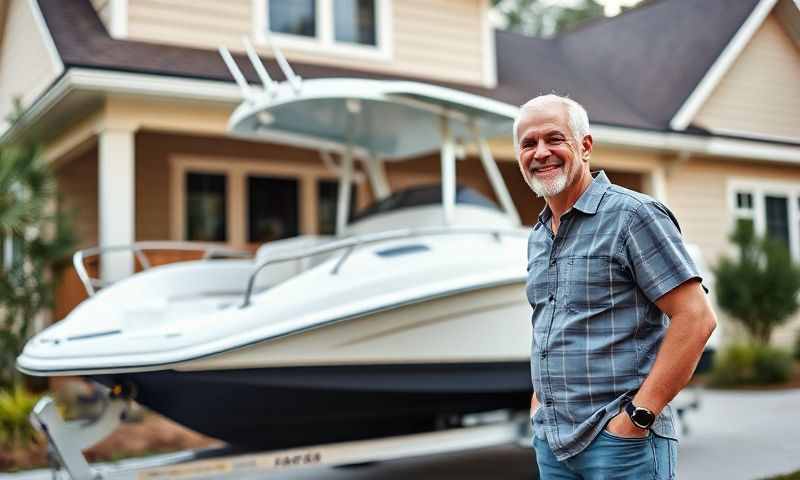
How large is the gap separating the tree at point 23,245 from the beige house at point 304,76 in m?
0.30

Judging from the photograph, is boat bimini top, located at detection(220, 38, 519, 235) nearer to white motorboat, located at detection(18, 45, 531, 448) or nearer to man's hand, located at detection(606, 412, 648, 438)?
white motorboat, located at detection(18, 45, 531, 448)

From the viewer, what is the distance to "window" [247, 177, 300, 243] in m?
9.70

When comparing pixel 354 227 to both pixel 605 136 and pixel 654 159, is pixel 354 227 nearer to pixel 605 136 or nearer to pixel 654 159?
pixel 605 136

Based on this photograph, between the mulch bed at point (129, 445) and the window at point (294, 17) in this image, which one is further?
the window at point (294, 17)

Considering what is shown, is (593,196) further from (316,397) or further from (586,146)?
(316,397)

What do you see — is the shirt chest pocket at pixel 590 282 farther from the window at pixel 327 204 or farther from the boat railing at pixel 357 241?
the window at pixel 327 204

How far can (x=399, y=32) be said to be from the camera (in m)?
9.38

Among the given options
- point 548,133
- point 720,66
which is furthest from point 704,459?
point 548,133

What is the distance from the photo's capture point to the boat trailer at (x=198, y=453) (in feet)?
13.2

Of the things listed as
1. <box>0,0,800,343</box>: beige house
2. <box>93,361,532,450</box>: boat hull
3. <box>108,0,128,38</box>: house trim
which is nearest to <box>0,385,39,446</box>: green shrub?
<box>0,0,800,343</box>: beige house

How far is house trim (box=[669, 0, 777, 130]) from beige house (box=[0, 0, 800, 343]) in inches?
1.3

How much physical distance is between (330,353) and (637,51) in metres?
5.56

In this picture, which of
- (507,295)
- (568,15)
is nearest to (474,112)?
(507,295)

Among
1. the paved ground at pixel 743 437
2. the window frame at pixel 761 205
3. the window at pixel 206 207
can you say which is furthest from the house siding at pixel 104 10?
the window frame at pixel 761 205
